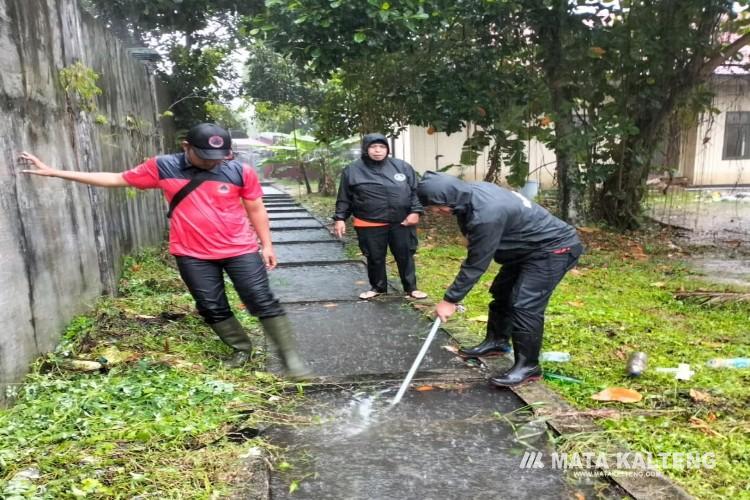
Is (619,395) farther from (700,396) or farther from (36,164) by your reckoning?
(36,164)

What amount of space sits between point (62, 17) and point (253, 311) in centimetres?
289

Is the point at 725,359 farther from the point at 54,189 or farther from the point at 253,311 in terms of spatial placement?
the point at 54,189

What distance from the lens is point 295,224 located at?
443 inches

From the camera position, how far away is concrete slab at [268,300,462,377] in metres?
4.09

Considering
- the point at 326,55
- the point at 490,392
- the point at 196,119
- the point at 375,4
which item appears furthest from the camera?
the point at 196,119

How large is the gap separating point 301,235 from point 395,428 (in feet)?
23.1

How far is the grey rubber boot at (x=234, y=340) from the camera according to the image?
397 cm

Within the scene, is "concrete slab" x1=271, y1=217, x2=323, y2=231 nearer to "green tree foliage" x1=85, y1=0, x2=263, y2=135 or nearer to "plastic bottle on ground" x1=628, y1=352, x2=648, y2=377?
"green tree foliage" x1=85, y1=0, x2=263, y2=135

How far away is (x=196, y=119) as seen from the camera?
11.8m

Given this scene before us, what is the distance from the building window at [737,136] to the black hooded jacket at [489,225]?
1681cm

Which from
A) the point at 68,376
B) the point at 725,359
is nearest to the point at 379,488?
the point at 68,376

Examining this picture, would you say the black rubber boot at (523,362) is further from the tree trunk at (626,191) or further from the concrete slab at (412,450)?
the tree trunk at (626,191)

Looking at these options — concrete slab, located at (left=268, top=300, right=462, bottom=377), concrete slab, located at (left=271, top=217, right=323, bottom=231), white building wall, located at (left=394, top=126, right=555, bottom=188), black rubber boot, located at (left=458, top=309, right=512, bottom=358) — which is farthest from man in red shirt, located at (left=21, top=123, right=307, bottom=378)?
white building wall, located at (left=394, top=126, right=555, bottom=188)

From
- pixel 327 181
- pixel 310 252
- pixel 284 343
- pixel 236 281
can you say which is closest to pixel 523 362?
pixel 284 343
